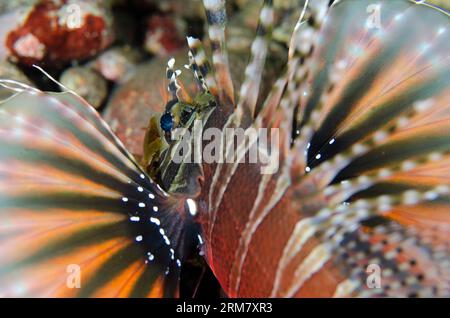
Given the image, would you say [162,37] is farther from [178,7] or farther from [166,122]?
[166,122]

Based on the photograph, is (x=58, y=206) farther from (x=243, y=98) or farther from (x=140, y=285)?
(x=243, y=98)

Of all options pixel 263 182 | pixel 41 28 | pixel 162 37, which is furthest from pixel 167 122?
pixel 162 37

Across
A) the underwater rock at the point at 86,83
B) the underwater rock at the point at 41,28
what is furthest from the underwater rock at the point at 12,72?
the underwater rock at the point at 86,83

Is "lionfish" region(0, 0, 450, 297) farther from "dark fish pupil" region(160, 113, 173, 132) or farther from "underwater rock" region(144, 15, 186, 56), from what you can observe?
"underwater rock" region(144, 15, 186, 56)

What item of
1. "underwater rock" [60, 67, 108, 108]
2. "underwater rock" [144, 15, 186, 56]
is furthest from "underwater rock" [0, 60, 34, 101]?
"underwater rock" [144, 15, 186, 56]

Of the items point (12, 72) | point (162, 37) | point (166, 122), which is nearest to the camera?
point (166, 122)

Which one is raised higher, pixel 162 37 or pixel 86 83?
pixel 162 37
